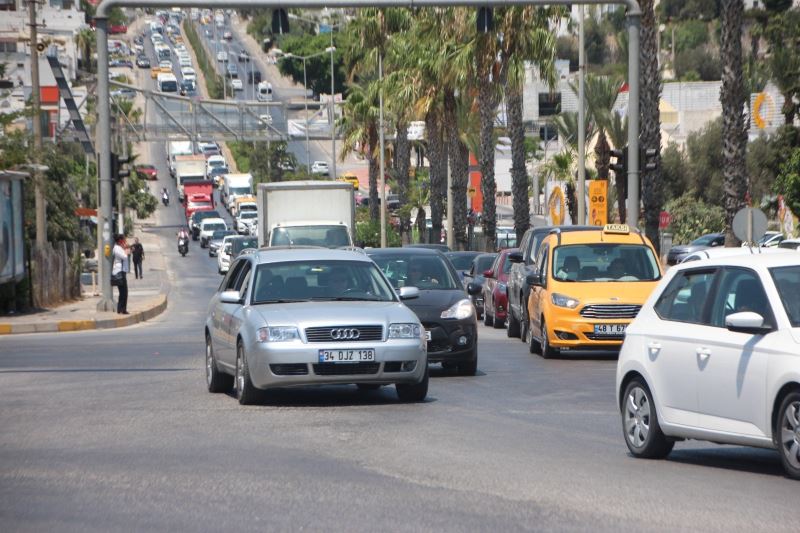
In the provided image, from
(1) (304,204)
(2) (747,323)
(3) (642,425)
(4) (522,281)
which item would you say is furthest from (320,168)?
(2) (747,323)

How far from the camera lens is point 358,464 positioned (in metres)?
11.0

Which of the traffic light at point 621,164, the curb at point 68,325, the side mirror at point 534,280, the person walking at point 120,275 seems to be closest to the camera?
the side mirror at point 534,280

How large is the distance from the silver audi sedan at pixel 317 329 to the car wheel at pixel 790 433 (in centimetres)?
587

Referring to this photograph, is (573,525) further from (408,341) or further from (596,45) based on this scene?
(596,45)

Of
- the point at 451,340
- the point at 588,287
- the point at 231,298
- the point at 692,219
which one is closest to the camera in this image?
the point at 231,298

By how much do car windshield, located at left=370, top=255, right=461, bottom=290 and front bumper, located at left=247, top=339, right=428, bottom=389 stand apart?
535 centimetres

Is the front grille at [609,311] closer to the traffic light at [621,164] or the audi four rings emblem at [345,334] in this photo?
the audi four rings emblem at [345,334]

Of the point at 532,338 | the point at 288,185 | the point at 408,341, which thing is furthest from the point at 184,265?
the point at 408,341

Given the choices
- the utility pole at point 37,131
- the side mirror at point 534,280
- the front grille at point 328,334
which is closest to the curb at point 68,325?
the utility pole at point 37,131

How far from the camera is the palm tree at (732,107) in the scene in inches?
1225

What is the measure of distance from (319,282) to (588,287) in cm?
689

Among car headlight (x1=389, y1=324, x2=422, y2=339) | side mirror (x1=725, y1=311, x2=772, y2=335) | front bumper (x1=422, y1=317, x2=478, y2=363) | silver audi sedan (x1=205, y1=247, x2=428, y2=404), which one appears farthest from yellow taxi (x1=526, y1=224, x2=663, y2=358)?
side mirror (x1=725, y1=311, x2=772, y2=335)

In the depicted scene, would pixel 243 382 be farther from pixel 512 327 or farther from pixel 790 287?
pixel 512 327

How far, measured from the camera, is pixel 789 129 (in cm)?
5366
